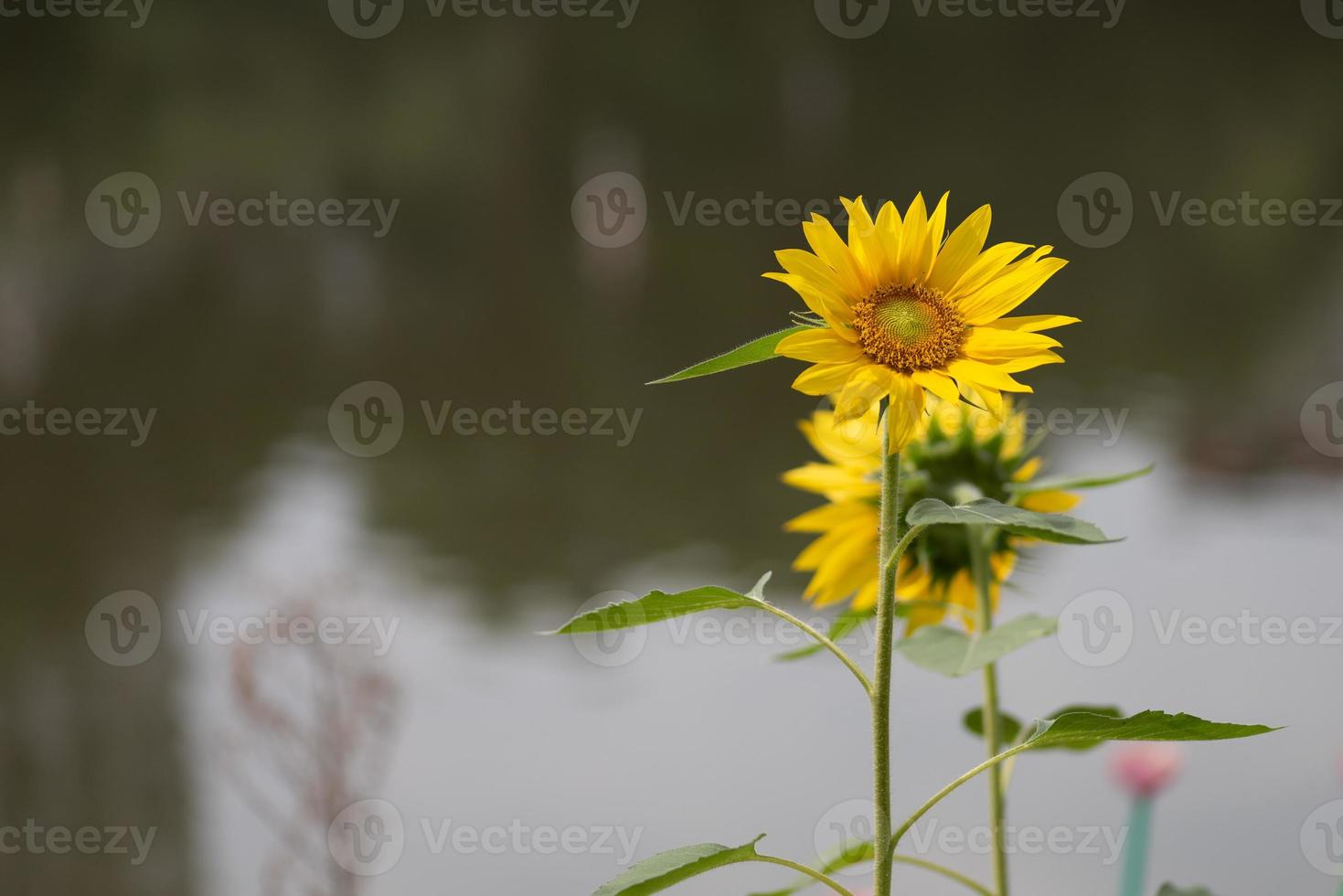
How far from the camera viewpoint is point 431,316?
8.65 feet

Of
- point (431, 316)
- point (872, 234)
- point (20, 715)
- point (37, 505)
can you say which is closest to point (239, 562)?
point (20, 715)

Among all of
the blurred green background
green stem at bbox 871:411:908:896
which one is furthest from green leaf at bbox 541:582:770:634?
the blurred green background

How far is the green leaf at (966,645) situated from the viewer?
31cm

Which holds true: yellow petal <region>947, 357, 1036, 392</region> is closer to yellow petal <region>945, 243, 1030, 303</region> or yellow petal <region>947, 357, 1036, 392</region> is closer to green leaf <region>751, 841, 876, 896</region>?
yellow petal <region>945, 243, 1030, 303</region>

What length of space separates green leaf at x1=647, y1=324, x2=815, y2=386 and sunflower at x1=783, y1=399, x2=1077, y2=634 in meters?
0.14

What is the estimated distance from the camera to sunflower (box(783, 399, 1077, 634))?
40cm

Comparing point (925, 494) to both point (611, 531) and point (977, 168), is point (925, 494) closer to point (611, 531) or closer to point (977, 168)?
point (611, 531)

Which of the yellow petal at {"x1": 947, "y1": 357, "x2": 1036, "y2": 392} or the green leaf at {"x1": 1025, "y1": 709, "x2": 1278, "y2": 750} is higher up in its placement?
the yellow petal at {"x1": 947, "y1": 357, "x2": 1036, "y2": 392}

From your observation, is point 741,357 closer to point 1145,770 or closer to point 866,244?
point 866,244

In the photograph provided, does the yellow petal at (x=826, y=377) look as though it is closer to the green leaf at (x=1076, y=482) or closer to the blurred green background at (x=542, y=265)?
the green leaf at (x=1076, y=482)

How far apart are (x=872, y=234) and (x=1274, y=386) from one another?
223cm

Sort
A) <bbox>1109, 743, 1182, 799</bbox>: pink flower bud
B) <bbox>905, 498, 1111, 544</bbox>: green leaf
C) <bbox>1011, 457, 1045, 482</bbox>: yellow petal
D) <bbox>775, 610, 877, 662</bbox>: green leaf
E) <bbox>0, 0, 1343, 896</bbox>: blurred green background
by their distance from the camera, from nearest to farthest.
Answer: <bbox>905, 498, 1111, 544</bbox>: green leaf, <bbox>775, 610, 877, 662</bbox>: green leaf, <bbox>1011, 457, 1045, 482</bbox>: yellow petal, <bbox>1109, 743, 1182, 799</bbox>: pink flower bud, <bbox>0, 0, 1343, 896</bbox>: blurred green background

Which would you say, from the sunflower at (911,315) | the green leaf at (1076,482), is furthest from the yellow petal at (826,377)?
the green leaf at (1076,482)

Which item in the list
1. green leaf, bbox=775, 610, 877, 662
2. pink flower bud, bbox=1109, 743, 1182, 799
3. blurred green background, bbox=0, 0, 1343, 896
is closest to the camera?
green leaf, bbox=775, 610, 877, 662
